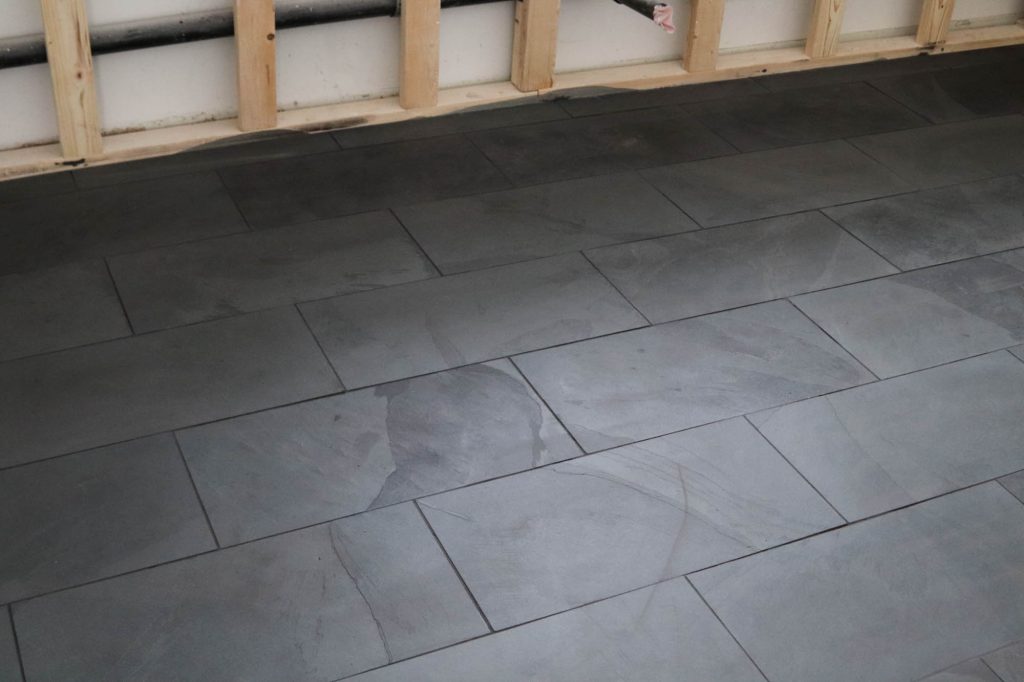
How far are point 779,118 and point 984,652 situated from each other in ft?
7.77

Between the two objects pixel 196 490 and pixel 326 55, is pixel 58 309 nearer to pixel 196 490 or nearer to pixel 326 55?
pixel 196 490

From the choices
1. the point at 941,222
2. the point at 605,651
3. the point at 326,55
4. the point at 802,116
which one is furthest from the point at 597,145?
the point at 605,651

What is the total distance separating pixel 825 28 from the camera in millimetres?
4469

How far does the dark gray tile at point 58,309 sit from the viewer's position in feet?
9.36

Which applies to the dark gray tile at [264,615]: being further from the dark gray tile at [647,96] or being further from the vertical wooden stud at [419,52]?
the dark gray tile at [647,96]

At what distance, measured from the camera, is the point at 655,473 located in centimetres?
260

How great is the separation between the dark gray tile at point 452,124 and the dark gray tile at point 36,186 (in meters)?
0.83

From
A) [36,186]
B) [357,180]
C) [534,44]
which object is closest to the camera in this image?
[36,186]

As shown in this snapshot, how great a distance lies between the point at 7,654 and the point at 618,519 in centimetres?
117

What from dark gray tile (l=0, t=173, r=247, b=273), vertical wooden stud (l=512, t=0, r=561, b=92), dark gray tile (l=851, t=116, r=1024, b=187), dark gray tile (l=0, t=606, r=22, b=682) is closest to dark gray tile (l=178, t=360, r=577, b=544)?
dark gray tile (l=0, t=606, r=22, b=682)

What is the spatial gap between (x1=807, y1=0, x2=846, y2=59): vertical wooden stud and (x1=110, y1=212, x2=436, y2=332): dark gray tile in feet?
6.50

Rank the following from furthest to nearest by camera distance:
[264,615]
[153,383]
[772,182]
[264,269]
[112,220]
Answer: [772,182] → [112,220] → [264,269] → [153,383] → [264,615]

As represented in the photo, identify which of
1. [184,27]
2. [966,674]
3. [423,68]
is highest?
[184,27]

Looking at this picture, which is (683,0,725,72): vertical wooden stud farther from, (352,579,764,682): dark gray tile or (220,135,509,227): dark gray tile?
(352,579,764,682): dark gray tile
